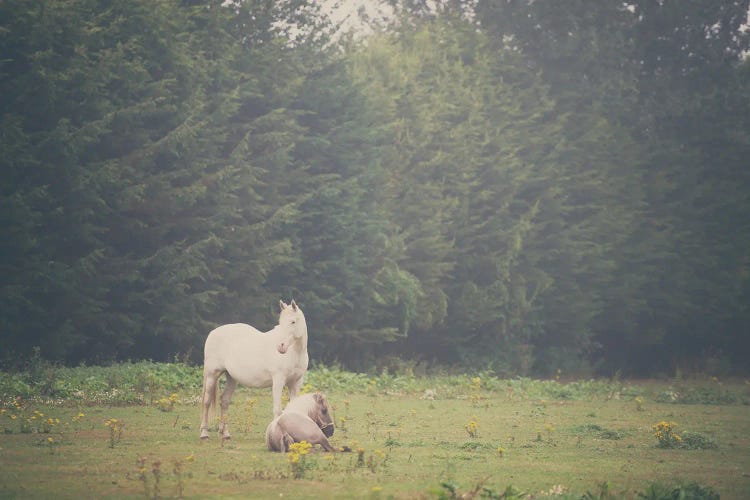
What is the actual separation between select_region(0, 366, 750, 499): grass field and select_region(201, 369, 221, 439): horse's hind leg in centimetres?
29

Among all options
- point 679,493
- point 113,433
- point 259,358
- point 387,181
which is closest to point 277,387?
point 259,358

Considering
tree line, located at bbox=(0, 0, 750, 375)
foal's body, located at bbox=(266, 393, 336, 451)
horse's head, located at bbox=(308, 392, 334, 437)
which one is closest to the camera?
foal's body, located at bbox=(266, 393, 336, 451)

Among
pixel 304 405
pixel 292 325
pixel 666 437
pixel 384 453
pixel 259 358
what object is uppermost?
pixel 292 325

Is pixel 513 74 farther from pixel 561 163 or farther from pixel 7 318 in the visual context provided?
pixel 7 318

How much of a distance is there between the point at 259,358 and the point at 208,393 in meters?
1.16

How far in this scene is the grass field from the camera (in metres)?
10.9

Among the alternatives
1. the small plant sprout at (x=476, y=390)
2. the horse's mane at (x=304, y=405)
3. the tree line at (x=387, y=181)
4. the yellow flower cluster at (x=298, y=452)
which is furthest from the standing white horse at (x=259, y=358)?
the tree line at (x=387, y=181)

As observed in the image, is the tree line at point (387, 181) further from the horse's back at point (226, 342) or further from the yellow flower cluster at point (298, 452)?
the yellow flower cluster at point (298, 452)

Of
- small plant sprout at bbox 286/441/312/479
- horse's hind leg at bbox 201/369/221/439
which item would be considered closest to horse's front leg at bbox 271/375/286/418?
horse's hind leg at bbox 201/369/221/439

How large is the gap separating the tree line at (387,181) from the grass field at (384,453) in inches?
292

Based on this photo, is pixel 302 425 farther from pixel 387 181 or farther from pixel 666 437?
pixel 387 181

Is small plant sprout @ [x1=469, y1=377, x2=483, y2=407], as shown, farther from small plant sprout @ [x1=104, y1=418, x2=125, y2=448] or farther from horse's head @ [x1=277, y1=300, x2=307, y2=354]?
small plant sprout @ [x1=104, y1=418, x2=125, y2=448]

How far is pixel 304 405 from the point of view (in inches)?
546

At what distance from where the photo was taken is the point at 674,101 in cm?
5056
